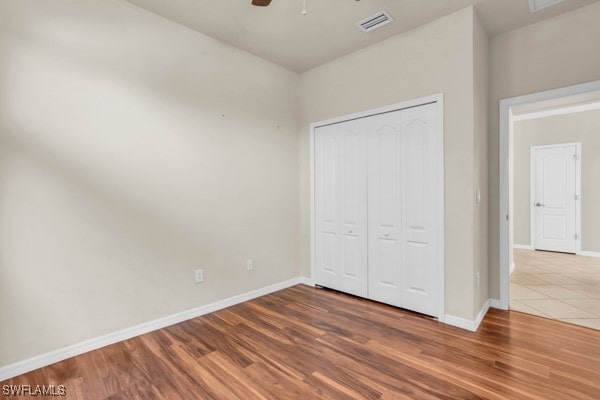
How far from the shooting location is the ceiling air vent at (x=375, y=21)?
9.07 feet

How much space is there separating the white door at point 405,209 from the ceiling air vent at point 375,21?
0.88 metres

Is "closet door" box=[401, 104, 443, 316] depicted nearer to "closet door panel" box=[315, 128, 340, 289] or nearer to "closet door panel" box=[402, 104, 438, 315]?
"closet door panel" box=[402, 104, 438, 315]

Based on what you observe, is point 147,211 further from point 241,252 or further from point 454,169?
point 454,169

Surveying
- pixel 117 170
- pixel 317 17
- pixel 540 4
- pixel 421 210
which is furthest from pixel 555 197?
pixel 117 170

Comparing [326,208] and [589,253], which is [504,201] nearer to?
[326,208]

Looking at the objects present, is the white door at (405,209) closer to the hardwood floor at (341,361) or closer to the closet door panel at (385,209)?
the closet door panel at (385,209)

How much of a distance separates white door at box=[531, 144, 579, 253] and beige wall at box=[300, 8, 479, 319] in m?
4.97

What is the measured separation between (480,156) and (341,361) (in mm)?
2339

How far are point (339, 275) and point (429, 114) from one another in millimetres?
2173

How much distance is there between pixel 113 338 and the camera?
2482mm

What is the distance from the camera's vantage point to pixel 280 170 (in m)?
3.91

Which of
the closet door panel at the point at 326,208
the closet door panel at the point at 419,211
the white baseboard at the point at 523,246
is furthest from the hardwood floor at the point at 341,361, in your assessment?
the white baseboard at the point at 523,246

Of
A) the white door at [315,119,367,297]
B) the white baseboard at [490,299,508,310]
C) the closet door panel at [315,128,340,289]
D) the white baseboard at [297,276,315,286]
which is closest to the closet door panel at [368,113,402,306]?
the white door at [315,119,367,297]

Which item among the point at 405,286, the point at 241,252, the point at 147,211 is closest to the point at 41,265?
the point at 147,211
